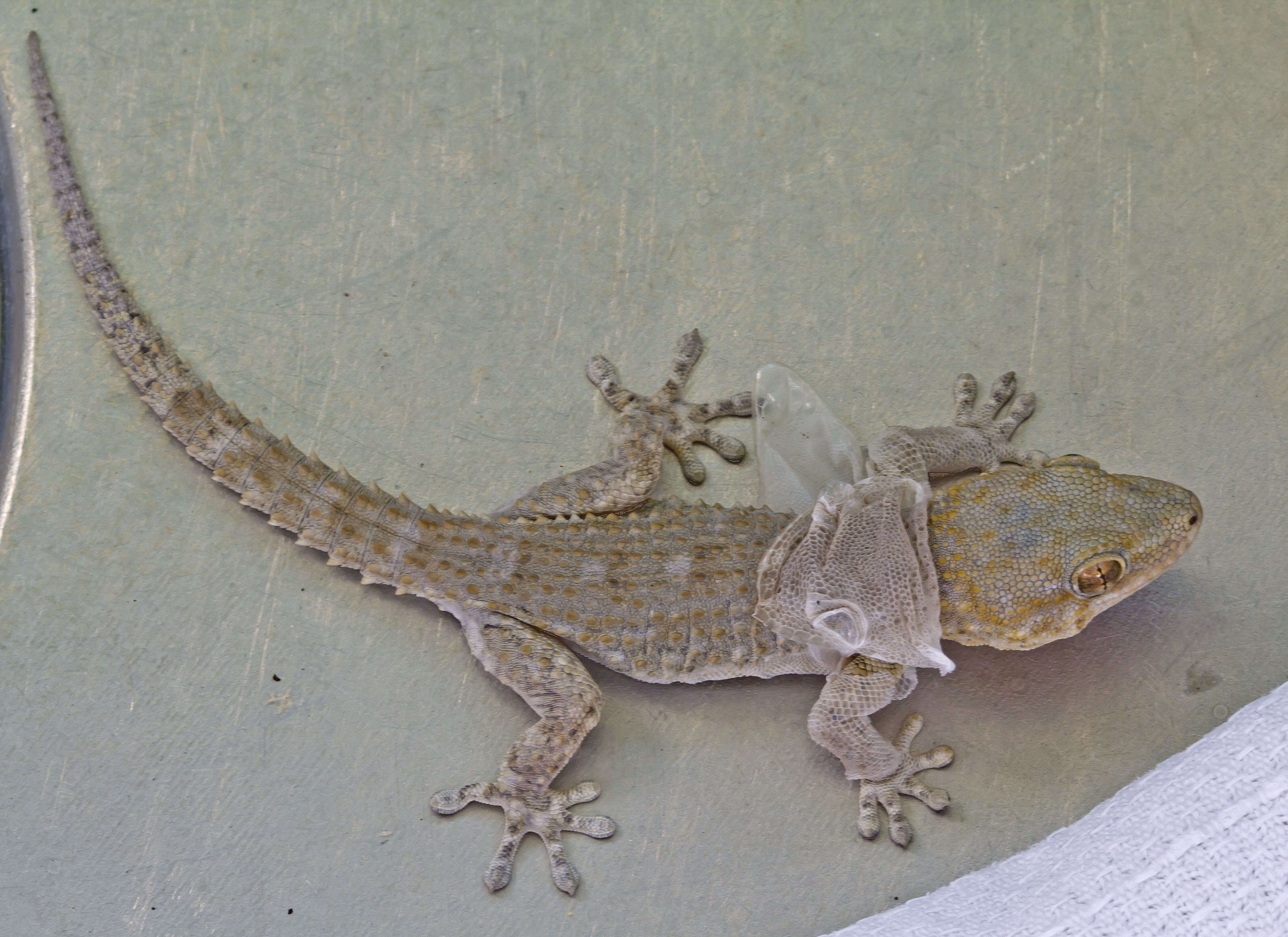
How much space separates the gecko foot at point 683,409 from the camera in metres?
4.03

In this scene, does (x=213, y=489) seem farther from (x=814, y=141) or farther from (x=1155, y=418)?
(x=1155, y=418)

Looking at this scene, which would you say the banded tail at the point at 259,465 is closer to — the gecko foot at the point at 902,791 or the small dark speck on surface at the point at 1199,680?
the gecko foot at the point at 902,791

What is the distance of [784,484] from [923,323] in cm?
91

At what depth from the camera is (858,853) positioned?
11.7ft

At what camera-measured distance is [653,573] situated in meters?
3.49

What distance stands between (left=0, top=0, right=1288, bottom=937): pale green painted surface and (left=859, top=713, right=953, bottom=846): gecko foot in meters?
0.07

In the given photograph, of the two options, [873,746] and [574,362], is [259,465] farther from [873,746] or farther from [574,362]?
[873,746]

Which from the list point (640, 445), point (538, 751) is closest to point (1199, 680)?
point (640, 445)

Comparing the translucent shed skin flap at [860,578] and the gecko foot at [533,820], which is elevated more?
the translucent shed skin flap at [860,578]

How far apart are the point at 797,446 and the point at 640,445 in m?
0.56

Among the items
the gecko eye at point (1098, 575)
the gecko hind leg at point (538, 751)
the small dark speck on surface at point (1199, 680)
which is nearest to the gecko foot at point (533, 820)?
the gecko hind leg at point (538, 751)

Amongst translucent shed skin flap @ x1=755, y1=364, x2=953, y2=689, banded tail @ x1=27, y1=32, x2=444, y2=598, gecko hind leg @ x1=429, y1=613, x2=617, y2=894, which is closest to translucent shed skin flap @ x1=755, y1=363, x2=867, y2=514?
translucent shed skin flap @ x1=755, y1=364, x2=953, y2=689

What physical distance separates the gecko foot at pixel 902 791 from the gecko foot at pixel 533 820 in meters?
0.82

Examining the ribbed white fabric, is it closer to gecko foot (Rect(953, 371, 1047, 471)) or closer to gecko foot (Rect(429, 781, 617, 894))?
gecko foot (Rect(429, 781, 617, 894))
